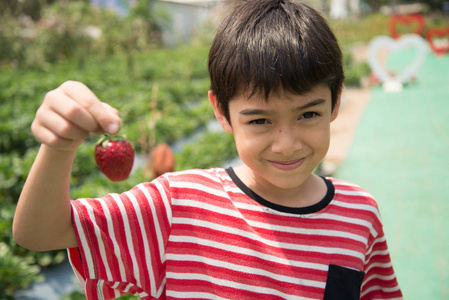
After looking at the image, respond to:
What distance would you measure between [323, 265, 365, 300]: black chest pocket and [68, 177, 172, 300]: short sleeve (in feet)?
1.39

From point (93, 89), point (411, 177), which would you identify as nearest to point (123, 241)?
point (411, 177)

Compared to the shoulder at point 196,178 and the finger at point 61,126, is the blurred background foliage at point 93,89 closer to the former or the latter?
the shoulder at point 196,178

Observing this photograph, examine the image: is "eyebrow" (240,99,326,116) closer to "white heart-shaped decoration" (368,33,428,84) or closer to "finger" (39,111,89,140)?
"finger" (39,111,89,140)

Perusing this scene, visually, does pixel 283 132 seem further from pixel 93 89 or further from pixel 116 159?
pixel 93 89

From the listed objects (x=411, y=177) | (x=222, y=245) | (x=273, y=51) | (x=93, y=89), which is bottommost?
(x=411, y=177)

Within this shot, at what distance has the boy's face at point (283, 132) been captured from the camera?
3.40 feet

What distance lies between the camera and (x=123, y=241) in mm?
1024

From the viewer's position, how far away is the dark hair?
1.03 metres

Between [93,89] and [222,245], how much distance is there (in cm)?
790

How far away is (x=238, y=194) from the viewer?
1.17 metres

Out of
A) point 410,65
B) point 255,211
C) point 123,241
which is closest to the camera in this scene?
point 123,241

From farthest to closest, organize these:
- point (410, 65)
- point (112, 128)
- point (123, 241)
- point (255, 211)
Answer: point (410, 65)
point (255, 211)
point (123, 241)
point (112, 128)

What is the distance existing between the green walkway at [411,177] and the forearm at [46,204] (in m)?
2.75

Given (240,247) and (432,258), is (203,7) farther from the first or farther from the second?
(240,247)
